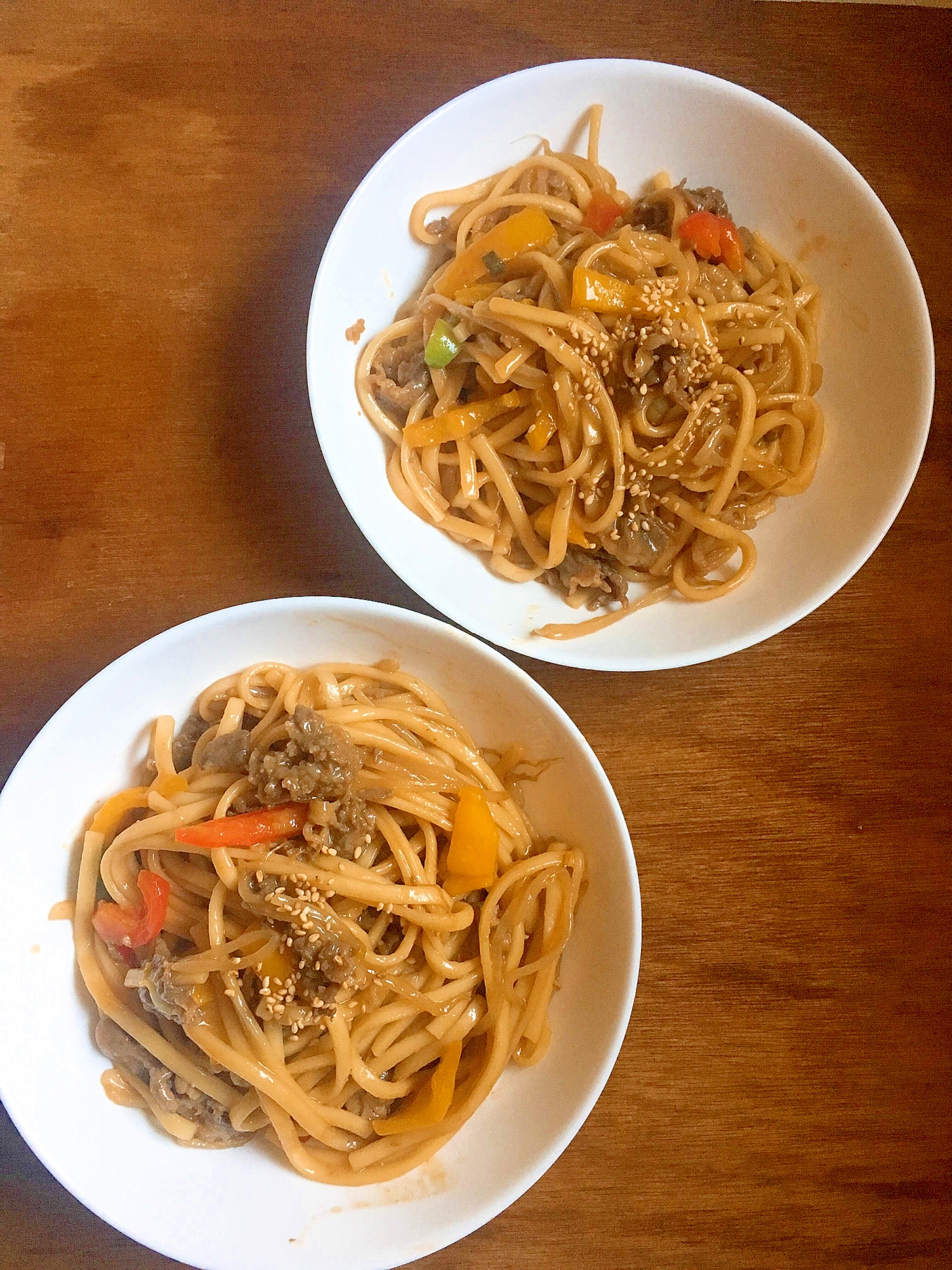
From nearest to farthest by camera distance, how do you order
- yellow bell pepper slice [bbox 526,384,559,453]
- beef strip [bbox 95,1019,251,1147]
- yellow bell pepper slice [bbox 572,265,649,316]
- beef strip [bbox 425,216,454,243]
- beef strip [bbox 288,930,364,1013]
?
beef strip [bbox 288,930,364,1013] < beef strip [bbox 95,1019,251,1147] < yellow bell pepper slice [bbox 572,265,649,316] < yellow bell pepper slice [bbox 526,384,559,453] < beef strip [bbox 425,216,454,243]

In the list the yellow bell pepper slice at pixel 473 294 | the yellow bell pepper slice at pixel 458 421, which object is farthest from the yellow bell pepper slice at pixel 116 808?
the yellow bell pepper slice at pixel 473 294

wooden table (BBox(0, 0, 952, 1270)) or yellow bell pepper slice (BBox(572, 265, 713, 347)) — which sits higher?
yellow bell pepper slice (BBox(572, 265, 713, 347))

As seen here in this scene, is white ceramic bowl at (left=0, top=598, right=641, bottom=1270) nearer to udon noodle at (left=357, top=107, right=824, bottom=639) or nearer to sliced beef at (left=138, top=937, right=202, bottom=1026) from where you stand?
sliced beef at (left=138, top=937, right=202, bottom=1026)

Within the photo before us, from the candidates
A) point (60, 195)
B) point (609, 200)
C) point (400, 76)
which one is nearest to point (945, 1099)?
point (609, 200)

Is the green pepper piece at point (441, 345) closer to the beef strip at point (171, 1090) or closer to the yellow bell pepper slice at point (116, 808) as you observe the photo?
the yellow bell pepper slice at point (116, 808)

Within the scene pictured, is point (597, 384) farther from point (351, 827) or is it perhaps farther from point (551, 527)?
point (351, 827)

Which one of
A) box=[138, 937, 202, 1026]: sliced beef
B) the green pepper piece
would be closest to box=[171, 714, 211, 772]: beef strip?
box=[138, 937, 202, 1026]: sliced beef

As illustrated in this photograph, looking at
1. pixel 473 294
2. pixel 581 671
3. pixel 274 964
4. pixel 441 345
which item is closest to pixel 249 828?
pixel 274 964
